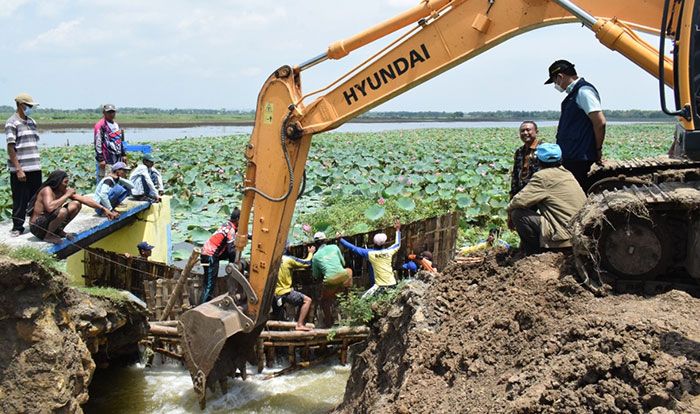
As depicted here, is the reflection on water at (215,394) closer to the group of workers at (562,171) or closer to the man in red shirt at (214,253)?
the man in red shirt at (214,253)

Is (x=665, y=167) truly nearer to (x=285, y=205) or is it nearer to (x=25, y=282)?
(x=285, y=205)

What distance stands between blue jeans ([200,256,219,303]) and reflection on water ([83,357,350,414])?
0.96 meters

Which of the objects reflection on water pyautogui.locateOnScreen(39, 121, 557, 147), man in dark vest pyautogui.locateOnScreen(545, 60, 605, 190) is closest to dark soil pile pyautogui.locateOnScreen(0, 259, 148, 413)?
man in dark vest pyautogui.locateOnScreen(545, 60, 605, 190)

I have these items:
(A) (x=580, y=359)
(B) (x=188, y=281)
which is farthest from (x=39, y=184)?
(A) (x=580, y=359)

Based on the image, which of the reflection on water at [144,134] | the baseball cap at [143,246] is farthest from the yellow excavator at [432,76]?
the reflection on water at [144,134]

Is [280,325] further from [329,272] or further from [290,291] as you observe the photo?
[329,272]

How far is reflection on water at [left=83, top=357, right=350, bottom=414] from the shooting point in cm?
691

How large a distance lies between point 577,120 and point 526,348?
239 centimetres

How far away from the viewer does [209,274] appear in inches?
305

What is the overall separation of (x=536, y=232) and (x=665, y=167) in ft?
5.07

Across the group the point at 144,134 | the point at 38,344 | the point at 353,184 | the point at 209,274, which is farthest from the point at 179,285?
the point at 144,134

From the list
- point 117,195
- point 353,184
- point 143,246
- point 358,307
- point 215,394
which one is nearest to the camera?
point 215,394

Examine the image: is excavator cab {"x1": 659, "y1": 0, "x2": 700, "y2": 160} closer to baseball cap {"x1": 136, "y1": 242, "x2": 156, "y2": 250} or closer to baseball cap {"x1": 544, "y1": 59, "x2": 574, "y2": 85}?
baseball cap {"x1": 544, "y1": 59, "x2": 574, "y2": 85}

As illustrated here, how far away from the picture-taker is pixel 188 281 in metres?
7.93
